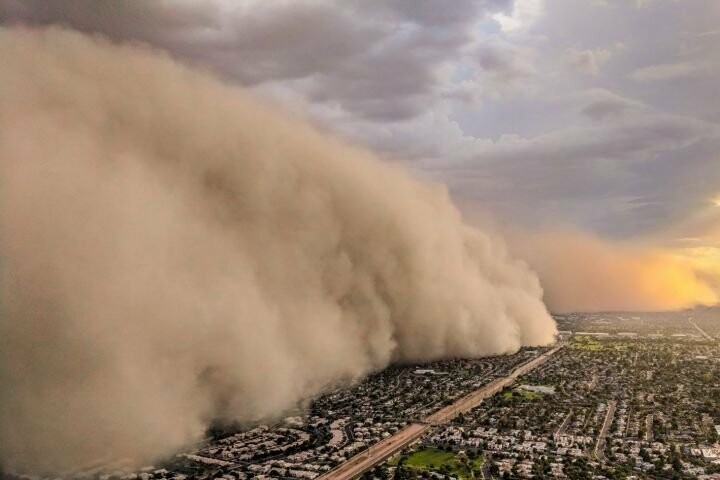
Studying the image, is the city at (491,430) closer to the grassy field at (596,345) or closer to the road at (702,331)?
the grassy field at (596,345)

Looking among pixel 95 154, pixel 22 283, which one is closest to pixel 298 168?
pixel 95 154

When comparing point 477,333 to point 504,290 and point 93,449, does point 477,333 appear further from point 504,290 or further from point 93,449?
point 93,449

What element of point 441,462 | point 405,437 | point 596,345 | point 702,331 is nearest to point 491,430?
point 405,437

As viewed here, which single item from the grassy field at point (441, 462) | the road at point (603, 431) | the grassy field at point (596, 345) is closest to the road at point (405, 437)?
the grassy field at point (441, 462)

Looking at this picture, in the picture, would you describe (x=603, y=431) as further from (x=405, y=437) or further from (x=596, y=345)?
(x=596, y=345)

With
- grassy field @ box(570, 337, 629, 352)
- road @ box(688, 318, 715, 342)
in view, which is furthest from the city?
road @ box(688, 318, 715, 342)

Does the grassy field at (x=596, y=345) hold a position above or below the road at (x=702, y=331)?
above
